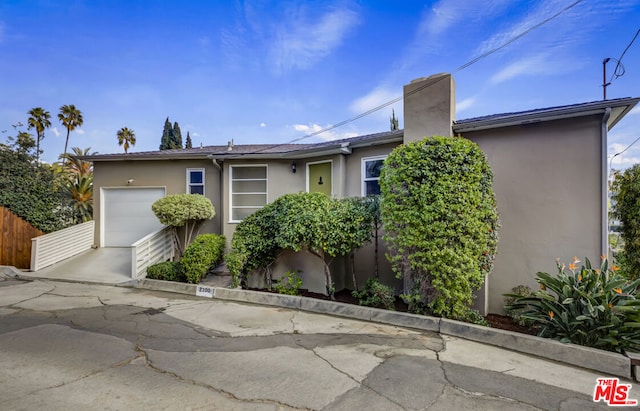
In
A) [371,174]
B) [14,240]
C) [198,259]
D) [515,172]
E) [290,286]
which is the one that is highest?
[371,174]

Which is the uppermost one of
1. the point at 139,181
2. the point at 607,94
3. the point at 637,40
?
the point at 637,40

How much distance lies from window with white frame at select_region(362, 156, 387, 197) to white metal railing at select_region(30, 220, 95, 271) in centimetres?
1002

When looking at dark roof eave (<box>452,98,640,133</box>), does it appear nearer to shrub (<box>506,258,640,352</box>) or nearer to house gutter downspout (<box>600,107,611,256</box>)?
house gutter downspout (<box>600,107,611,256</box>)

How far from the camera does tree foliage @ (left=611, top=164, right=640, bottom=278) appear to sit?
4.97m

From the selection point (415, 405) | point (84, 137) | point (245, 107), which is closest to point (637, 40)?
point (415, 405)

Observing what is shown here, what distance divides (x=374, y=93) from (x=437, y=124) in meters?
6.45

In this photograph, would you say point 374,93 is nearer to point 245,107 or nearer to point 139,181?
point 245,107

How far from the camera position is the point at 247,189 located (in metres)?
9.84

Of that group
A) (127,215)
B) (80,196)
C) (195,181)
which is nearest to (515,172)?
(195,181)

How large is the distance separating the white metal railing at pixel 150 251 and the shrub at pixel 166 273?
1.54 ft

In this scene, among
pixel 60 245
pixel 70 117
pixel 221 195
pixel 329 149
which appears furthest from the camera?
pixel 70 117

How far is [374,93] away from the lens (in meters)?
12.0

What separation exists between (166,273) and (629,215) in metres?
10.1

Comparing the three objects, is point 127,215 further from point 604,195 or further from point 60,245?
point 604,195
